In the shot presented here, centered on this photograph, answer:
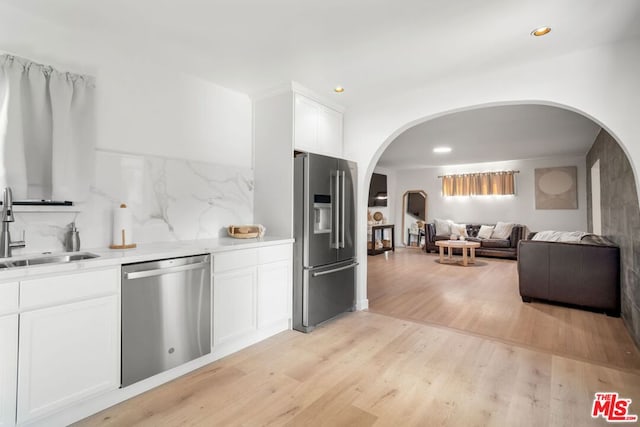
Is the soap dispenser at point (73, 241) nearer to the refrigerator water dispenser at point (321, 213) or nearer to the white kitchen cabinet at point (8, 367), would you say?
the white kitchen cabinet at point (8, 367)

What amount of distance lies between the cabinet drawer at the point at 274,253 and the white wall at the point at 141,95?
42.7 inches

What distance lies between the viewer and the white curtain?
2.01 m

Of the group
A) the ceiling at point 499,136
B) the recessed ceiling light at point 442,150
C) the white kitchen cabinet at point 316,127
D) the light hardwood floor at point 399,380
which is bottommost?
the light hardwood floor at point 399,380

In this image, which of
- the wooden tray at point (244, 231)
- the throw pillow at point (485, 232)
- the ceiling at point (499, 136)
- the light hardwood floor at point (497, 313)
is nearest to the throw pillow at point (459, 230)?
the throw pillow at point (485, 232)

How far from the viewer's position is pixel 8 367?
1549 millimetres

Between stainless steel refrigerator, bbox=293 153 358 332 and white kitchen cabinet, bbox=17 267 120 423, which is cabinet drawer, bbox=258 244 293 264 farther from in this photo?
white kitchen cabinet, bbox=17 267 120 423

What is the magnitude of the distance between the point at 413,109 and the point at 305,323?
2.48 meters

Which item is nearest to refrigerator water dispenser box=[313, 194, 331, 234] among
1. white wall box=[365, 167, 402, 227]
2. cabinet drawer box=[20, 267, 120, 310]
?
cabinet drawer box=[20, 267, 120, 310]

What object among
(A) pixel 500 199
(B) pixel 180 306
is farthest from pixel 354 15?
(A) pixel 500 199

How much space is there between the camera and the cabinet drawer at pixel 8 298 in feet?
5.03

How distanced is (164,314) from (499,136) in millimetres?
5827

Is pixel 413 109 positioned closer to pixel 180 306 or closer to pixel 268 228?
pixel 268 228

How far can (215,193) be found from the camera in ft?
10.6

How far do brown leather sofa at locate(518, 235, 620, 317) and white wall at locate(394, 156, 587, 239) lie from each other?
4189 mm
